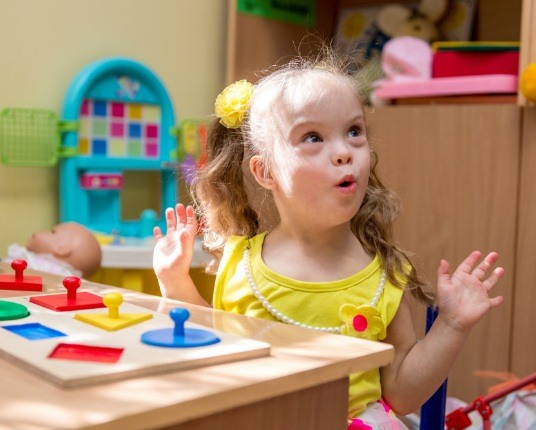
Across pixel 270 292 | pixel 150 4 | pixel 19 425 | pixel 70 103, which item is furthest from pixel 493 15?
pixel 19 425

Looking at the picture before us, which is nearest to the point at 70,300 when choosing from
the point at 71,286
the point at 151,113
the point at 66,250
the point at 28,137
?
the point at 71,286

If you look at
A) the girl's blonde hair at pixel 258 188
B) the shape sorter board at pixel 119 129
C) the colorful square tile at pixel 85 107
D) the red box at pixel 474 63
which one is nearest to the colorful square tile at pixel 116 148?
the shape sorter board at pixel 119 129

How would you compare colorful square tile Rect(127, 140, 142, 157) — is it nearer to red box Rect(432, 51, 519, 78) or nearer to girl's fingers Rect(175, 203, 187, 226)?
red box Rect(432, 51, 519, 78)

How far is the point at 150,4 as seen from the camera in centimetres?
230

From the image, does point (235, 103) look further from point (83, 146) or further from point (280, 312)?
point (83, 146)

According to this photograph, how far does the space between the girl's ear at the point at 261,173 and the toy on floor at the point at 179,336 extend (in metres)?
0.38

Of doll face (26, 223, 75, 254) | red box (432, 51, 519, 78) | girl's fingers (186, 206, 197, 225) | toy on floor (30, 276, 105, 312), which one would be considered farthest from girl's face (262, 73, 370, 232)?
red box (432, 51, 519, 78)

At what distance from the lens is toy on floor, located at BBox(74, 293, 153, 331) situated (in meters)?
0.69

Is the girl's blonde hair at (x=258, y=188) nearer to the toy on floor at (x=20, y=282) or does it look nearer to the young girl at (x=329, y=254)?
the young girl at (x=329, y=254)

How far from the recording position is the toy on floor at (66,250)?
1.76 metres

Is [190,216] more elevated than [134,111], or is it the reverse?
[134,111]

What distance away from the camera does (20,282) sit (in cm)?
90

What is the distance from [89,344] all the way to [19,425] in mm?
166

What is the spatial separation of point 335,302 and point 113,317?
1.07 feet
